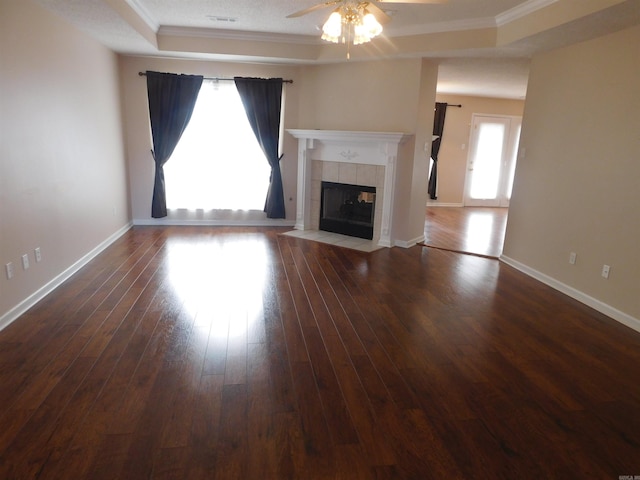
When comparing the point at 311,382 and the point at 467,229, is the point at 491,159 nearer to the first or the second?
the point at 467,229

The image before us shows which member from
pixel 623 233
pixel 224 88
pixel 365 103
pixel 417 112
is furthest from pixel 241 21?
pixel 623 233

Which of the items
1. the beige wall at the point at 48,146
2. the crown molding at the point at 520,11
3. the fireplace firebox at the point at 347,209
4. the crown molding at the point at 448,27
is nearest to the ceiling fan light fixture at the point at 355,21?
the crown molding at the point at 520,11

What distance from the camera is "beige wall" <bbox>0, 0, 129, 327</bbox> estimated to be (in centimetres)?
310

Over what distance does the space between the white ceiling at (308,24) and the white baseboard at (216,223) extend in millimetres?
2397

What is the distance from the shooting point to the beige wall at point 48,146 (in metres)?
3.10

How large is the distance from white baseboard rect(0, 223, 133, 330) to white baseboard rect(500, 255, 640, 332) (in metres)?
4.90

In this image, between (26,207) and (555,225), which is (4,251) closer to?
(26,207)

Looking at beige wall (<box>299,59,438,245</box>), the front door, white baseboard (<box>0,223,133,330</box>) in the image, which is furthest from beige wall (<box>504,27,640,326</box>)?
white baseboard (<box>0,223,133,330</box>)

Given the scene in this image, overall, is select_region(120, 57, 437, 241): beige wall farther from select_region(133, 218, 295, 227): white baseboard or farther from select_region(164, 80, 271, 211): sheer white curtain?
select_region(164, 80, 271, 211): sheer white curtain

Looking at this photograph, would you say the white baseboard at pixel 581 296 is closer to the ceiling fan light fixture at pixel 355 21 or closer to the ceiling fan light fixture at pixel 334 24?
the ceiling fan light fixture at pixel 355 21

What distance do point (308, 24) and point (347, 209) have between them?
260 cm

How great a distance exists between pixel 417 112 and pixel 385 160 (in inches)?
28.9

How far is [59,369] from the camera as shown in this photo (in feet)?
8.23

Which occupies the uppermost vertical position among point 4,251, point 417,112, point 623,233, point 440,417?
point 417,112
